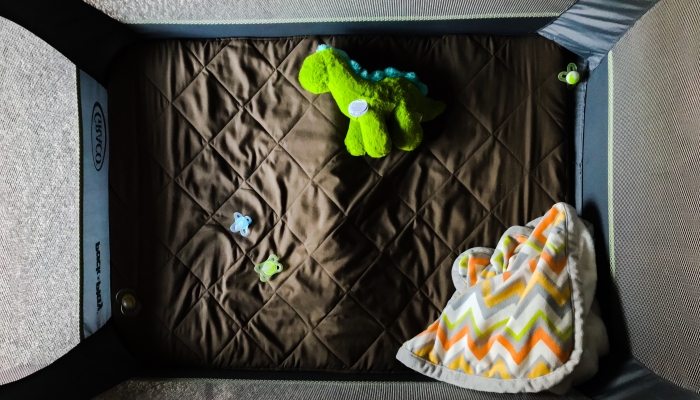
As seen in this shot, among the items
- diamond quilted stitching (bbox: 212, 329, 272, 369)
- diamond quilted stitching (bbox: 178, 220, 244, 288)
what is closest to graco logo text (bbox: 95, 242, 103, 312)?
diamond quilted stitching (bbox: 178, 220, 244, 288)

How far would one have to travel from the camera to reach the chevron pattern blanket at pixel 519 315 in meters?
0.87

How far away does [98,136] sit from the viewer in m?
→ 1.07

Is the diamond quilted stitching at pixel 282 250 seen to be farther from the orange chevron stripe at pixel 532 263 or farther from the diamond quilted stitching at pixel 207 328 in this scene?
the orange chevron stripe at pixel 532 263

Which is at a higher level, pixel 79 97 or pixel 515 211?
pixel 79 97

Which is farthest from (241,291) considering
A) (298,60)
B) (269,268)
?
(298,60)

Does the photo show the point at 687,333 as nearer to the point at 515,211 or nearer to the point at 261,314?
the point at 515,211

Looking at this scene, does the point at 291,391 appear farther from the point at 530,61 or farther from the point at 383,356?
the point at 530,61

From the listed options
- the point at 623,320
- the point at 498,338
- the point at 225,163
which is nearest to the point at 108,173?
the point at 225,163

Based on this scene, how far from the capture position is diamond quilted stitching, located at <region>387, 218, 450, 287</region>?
1.06 meters

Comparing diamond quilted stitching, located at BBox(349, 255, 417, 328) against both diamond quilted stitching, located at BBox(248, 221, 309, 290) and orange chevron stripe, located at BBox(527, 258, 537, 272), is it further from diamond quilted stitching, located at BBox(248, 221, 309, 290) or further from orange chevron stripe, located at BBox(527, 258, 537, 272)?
orange chevron stripe, located at BBox(527, 258, 537, 272)

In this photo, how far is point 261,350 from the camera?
106cm

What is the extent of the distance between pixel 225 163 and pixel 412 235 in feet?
1.50

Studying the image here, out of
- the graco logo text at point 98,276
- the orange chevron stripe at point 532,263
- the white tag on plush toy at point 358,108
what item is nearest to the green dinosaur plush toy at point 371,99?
the white tag on plush toy at point 358,108

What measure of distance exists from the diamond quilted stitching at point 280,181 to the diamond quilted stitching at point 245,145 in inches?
0.9
